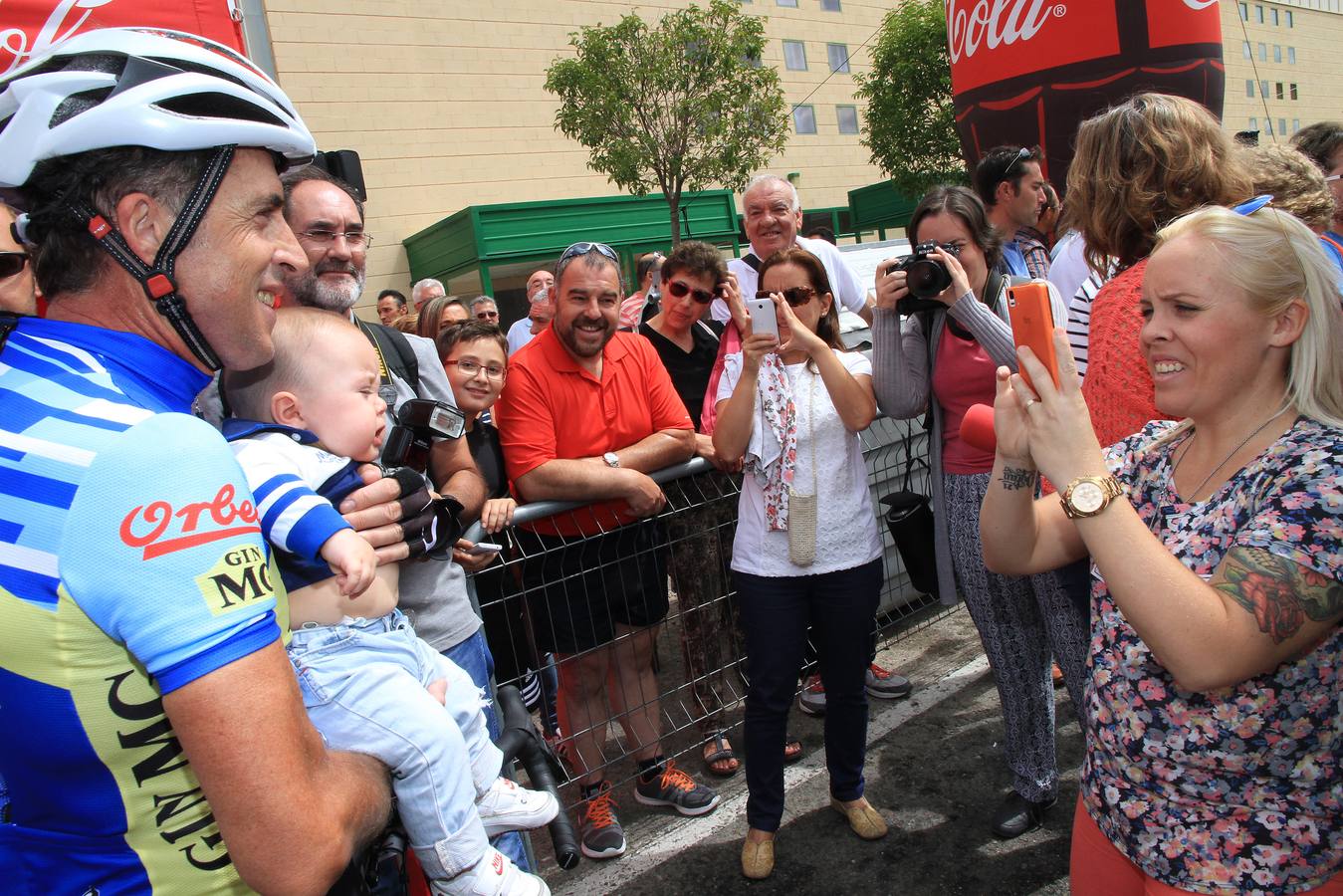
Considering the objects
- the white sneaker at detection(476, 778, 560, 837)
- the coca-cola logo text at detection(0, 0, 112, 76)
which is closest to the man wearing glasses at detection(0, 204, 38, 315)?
the coca-cola logo text at detection(0, 0, 112, 76)

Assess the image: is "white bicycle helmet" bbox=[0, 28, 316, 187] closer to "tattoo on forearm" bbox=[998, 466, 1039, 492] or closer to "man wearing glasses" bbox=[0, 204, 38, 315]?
"man wearing glasses" bbox=[0, 204, 38, 315]

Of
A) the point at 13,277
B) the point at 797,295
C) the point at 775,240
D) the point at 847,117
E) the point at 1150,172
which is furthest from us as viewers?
the point at 847,117

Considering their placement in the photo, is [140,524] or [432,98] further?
[432,98]

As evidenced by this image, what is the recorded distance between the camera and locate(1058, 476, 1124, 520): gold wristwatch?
63.2 inches

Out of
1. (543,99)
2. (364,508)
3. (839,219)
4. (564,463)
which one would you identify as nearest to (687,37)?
(543,99)

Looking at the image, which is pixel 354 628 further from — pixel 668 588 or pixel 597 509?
pixel 668 588

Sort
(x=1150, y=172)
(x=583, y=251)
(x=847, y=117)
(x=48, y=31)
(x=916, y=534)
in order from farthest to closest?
(x=847, y=117)
(x=583, y=251)
(x=916, y=534)
(x=48, y=31)
(x=1150, y=172)

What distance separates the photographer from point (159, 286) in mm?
1241

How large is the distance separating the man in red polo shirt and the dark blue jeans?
528 mm

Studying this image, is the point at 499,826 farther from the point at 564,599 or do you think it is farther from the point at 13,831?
the point at 564,599

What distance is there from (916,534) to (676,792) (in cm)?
158

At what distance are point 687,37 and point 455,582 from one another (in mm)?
19045

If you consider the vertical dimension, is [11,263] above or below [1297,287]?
above

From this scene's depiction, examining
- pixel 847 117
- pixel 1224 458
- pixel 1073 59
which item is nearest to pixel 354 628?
pixel 1224 458
